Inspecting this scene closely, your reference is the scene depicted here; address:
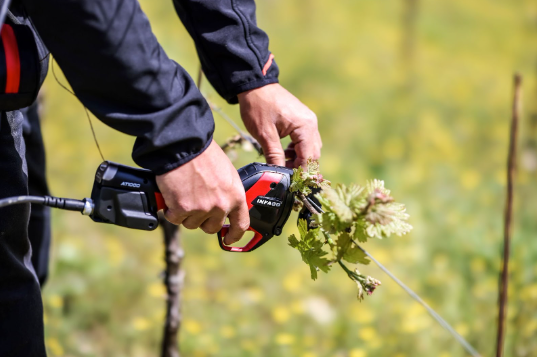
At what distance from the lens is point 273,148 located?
1.52 m

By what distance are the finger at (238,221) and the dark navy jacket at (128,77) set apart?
20 cm

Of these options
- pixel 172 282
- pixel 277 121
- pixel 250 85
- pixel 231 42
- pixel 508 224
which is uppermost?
pixel 231 42

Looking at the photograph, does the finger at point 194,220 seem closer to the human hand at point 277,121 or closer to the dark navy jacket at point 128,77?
the dark navy jacket at point 128,77

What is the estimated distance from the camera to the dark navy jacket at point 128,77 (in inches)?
38.9

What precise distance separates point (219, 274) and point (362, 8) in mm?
4635

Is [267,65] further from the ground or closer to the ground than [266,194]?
further from the ground

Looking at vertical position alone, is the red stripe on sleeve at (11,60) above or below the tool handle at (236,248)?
above

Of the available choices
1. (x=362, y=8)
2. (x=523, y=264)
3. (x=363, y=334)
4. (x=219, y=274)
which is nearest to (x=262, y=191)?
(x=363, y=334)

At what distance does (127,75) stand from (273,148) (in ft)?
1.97

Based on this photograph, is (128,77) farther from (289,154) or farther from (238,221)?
(289,154)

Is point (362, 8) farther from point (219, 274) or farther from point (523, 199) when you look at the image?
point (219, 274)

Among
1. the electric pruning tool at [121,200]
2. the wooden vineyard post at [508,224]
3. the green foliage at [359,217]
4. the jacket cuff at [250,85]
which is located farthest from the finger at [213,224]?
the wooden vineyard post at [508,224]

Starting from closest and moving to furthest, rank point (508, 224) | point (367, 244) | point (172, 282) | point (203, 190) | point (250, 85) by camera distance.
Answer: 1. point (203, 190)
2. point (250, 85)
3. point (508, 224)
4. point (172, 282)
5. point (367, 244)

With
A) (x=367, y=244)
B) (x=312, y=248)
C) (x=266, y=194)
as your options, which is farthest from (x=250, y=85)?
(x=367, y=244)
